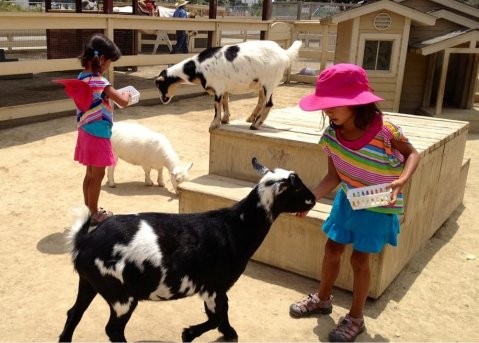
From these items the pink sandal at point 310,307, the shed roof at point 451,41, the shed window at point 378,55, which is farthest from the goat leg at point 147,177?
the shed roof at point 451,41

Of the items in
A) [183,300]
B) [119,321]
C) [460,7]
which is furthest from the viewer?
[460,7]

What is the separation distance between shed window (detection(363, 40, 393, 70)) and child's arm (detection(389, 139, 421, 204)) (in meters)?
8.40

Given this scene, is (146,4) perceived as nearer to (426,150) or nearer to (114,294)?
(426,150)

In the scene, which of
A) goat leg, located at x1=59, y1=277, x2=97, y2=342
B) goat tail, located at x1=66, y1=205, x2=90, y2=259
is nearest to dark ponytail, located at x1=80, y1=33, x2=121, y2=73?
goat tail, located at x1=66, y1=205, x2=90, y2=259

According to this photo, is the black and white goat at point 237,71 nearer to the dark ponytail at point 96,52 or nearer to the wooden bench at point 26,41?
the dark ponytail at point 96,52

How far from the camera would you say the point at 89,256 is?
2.58 meters

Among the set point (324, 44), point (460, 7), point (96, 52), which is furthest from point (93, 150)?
point (324, 44)

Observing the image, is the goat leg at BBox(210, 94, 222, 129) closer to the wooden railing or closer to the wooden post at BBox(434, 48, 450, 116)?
the wooden railing

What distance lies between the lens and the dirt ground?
3.30 m

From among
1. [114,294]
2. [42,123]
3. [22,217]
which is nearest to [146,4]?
[42,123]

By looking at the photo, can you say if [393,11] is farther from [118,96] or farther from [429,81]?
[118,96]

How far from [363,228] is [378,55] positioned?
28.3 ft

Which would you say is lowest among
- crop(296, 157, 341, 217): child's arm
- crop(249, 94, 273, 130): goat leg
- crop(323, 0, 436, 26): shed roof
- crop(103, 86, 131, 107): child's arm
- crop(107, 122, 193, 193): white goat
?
crop(107, 122, 193, 193): white goat

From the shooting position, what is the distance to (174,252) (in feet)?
8.68
